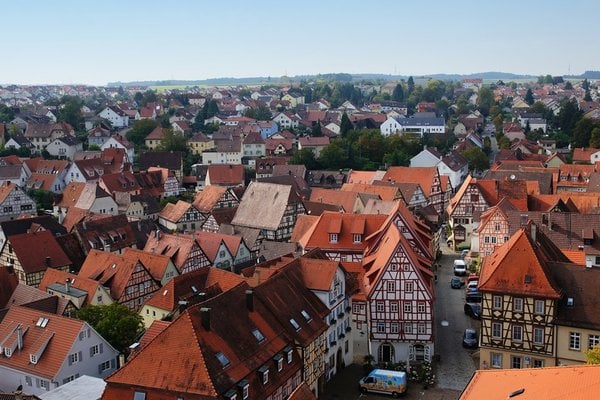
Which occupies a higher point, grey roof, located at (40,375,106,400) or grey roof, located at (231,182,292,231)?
grey roof, located at (231,182,292,231)

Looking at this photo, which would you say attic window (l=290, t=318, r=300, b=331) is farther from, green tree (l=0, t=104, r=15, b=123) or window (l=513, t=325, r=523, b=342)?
green tree (l=0, t=104, r=15, b=123)

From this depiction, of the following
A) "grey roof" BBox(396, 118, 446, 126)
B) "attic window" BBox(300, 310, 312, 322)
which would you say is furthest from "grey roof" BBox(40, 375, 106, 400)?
"grey roof" BBox(396, 118, 446, 126)

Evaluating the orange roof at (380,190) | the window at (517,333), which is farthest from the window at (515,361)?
the orange roof at (380,190)

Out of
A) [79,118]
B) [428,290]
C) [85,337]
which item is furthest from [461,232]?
[79,118]

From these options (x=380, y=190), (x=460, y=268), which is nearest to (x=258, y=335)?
(x=460, y=268)

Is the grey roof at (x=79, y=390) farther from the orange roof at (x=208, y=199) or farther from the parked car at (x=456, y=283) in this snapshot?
the orange roof at (x=208, y=199)

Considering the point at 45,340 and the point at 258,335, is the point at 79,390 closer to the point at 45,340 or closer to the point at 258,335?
the point at 45,340

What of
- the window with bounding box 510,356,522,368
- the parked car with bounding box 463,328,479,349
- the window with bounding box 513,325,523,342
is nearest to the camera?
the window with bounding box 513,325,523,342
